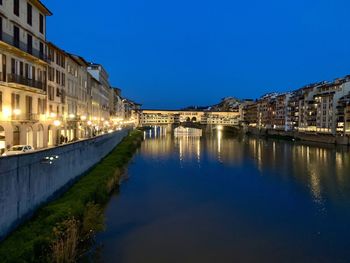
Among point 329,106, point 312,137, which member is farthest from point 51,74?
point 329,106

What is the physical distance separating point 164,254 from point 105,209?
25.0ft

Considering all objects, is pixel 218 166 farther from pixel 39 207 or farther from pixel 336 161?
pixel 39 207

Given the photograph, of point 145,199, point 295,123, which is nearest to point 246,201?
point 145,199

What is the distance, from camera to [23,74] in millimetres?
27141

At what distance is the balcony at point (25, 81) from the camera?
24734 mm

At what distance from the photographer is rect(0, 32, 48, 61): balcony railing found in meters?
23.7

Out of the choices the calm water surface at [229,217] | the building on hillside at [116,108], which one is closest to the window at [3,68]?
the calm water surface at [229,217]

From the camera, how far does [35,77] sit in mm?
29547

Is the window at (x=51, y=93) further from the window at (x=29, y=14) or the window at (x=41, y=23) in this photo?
the window at (x=29, y=14)

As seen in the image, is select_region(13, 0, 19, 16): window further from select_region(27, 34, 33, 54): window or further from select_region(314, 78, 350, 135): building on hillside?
select_region(314, 78, 350, 135): building on hillside

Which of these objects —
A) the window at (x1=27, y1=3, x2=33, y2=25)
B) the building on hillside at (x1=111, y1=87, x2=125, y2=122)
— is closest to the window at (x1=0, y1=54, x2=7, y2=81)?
the window at (x1=27, y1=3, x2=33, y2=25)

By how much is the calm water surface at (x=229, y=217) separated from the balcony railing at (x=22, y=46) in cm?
1272

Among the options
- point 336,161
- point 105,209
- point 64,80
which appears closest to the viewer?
point 105,209

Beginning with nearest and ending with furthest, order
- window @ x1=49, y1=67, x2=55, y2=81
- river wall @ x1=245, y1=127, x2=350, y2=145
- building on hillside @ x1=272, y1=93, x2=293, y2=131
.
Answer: window @ x1=49, y1=67, x2=55, y2=81, river wall @ x1=245, y1=127, x2=350, y2=145, building on hillside @ x1=272, y1=93, x2=293, y2=131
